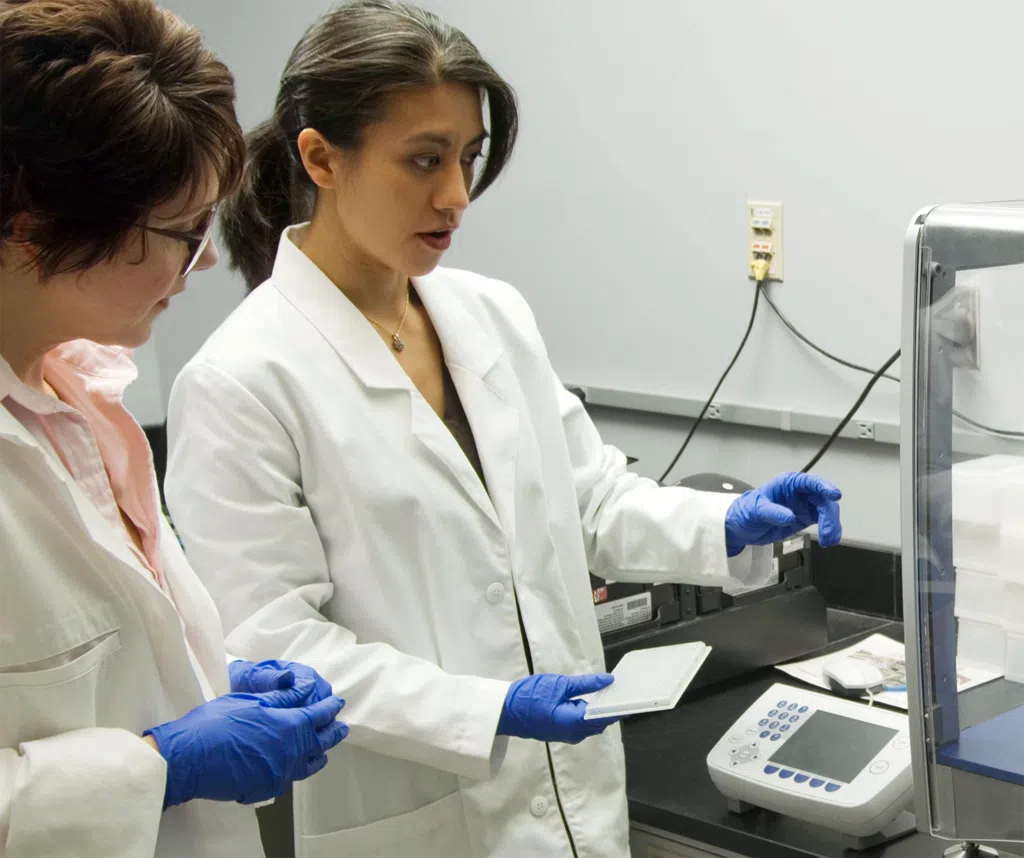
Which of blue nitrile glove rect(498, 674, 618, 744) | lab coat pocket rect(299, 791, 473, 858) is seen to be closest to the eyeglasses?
blue nitrile glove rect(498, 674, 618, 744)

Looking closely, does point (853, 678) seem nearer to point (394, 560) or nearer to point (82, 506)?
point (394, 560)

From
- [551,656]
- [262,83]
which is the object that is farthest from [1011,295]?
[262,83]

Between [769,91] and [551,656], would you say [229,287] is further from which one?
[551,656]

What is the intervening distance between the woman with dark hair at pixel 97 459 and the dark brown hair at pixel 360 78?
36cm

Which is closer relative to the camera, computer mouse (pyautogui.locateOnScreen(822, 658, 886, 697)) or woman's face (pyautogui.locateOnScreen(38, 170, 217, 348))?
woman's face (pyautogui.locateOnScreen(38, 170, 217, 348))

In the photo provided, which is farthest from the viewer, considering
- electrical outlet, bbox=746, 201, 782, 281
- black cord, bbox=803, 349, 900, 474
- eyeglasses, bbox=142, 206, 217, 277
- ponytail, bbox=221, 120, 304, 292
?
electrical outlet, bbox=746, 201, 782, 281

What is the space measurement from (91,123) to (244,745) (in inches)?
20.6

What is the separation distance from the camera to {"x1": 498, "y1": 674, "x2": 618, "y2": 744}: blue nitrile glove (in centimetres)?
125

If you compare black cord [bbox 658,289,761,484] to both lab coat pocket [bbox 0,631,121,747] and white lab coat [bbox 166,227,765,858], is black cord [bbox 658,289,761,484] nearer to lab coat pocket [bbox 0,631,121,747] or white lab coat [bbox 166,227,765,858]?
white lab coat [bbox 166,227,765,858]

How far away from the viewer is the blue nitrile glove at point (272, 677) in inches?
46.4

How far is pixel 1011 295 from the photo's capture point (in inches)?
43.3

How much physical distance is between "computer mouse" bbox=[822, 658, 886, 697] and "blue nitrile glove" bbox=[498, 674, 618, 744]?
0.51m

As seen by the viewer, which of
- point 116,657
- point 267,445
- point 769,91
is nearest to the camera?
point 116,657

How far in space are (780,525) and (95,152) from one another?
0.93 m
